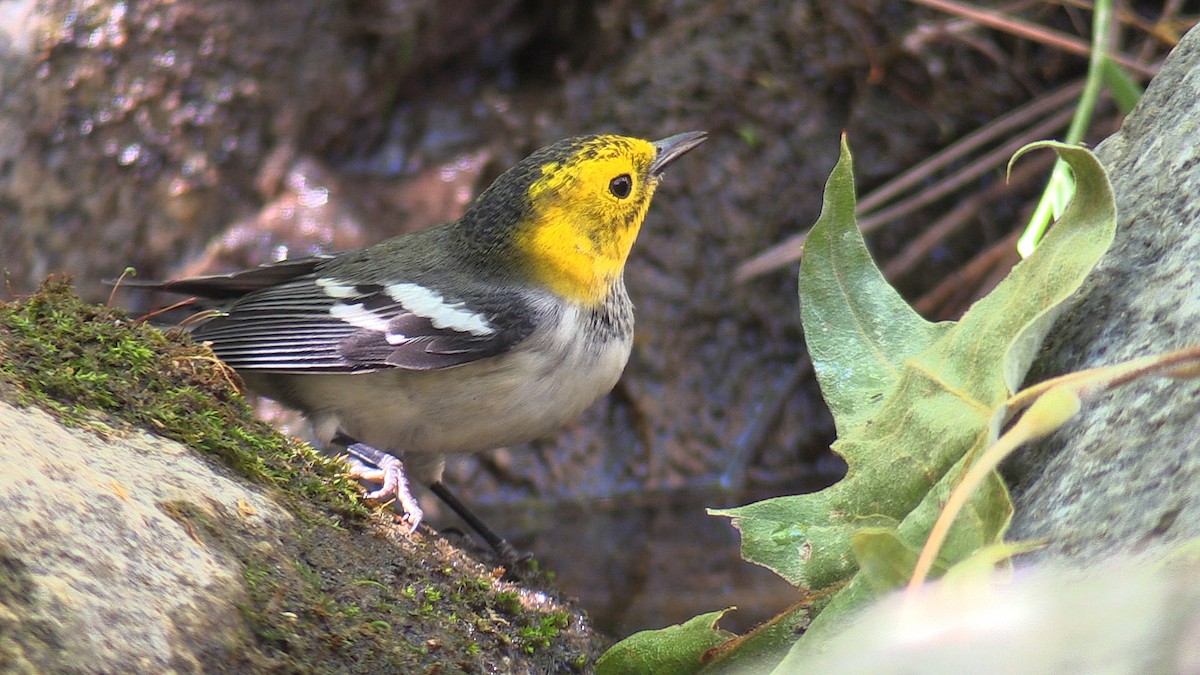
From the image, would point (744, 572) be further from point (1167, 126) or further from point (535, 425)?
point (1167, 126)

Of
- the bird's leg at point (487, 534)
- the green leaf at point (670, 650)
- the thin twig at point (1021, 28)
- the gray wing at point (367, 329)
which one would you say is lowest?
the bird's leg at point (487, 534)

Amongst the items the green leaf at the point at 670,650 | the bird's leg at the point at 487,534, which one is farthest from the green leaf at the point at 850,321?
the bird's leg at the point at 487,534

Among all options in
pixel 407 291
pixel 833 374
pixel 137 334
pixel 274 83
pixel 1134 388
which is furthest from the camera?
pixel 274 83

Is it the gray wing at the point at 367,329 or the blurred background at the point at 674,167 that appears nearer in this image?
the gray wing at the point at 367,329

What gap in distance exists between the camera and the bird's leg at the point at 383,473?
297 cm

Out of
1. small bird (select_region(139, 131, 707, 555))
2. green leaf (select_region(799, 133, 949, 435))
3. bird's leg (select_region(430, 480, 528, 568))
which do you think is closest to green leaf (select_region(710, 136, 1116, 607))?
green leaf (select_region(799, 133, 949, 435))

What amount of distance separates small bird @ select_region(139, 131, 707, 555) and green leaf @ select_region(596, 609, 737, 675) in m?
1.31

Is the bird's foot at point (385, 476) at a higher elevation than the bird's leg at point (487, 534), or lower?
higher

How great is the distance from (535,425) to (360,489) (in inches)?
44.1

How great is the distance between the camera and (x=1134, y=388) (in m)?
1.78

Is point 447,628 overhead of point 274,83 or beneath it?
beneath

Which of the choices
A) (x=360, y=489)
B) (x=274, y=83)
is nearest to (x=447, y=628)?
(x=360, y=489)

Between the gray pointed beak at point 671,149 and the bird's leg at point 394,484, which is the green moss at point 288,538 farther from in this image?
the gray pointed beak at point 671,149

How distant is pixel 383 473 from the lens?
11.2 feet
